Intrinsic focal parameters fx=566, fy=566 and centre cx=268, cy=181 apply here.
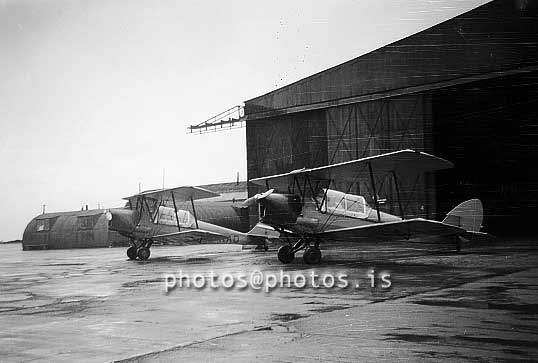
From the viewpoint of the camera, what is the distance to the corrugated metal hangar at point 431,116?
12.5 meters

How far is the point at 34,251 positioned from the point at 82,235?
1.52 meters

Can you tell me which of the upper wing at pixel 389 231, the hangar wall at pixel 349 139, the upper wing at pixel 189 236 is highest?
the hangar wall at pixel 349 139

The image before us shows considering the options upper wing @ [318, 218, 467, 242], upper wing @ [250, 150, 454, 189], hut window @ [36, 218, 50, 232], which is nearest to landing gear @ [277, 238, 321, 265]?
upper wing @ [318, 218, 467, 242]

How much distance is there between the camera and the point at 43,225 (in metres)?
15.3

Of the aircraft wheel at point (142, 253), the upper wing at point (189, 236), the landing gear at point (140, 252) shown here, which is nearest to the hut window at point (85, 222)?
the landing gear at point (140, 252)

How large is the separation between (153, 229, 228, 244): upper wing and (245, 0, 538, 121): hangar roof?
352 cm

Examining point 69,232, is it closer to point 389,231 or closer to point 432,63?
point 389,231

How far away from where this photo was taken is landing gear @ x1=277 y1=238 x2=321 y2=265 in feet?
36.5

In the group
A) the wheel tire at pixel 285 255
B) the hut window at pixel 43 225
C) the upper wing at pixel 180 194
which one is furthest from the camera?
the upper wing at pixel 180 194

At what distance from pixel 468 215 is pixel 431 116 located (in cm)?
246

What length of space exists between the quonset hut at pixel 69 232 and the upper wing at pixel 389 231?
23.1 ft

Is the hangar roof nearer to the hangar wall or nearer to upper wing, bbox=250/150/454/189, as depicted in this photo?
the hangar wall

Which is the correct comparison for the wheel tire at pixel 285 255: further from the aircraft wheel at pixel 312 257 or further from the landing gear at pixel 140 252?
the landing gear at pixel 140 252

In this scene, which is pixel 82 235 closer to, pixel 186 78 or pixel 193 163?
pixel 193 163
